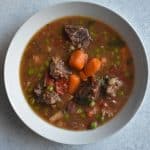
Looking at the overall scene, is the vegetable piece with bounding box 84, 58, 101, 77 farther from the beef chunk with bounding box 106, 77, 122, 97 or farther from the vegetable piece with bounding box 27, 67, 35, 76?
the vegetable piece with bounding box 27, 67, 35, 76

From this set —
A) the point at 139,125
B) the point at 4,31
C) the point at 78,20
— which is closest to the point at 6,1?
the point at 4,31

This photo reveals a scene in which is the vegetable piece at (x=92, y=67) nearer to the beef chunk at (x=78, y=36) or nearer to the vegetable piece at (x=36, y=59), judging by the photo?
the beef chunk at (x=78, y=36)

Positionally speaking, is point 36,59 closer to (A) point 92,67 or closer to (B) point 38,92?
(B) point 38,92

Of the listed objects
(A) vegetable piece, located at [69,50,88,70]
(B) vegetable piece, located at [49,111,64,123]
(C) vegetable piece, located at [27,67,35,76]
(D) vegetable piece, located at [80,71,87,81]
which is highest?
(A) vegetable piece, located at [69,50,88,70]

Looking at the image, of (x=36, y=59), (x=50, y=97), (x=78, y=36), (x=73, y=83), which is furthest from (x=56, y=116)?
(x=78, y=36)

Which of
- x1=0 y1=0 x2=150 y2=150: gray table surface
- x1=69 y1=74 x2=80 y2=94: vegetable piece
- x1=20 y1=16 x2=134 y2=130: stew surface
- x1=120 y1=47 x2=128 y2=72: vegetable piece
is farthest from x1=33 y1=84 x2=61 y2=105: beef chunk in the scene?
x1=120 y1=47 x2=128 y2=72: vegetable piece

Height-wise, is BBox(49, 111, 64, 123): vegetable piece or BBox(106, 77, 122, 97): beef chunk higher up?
BBox(106, 77, 122, 97): beef chunk

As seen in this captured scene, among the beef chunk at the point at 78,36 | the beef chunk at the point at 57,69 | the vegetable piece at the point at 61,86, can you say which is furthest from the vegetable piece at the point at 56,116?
the beef chunk at the point at 78,36
